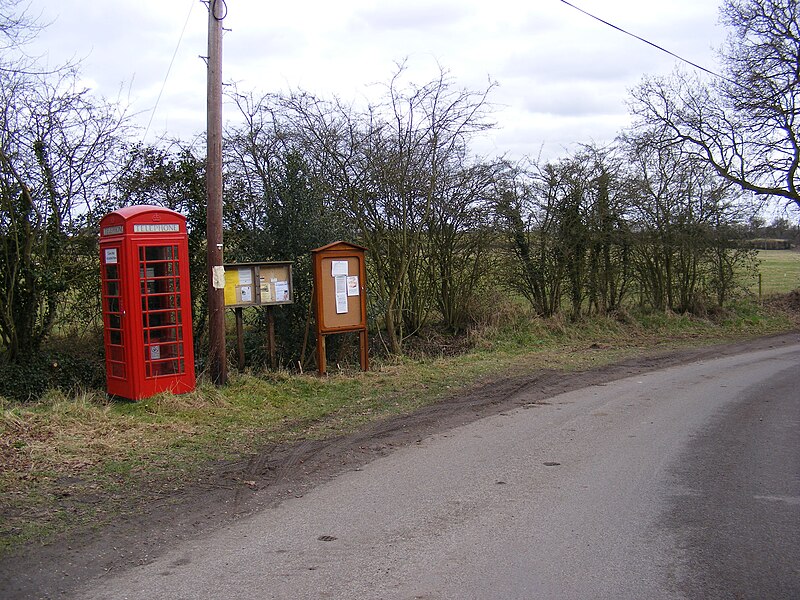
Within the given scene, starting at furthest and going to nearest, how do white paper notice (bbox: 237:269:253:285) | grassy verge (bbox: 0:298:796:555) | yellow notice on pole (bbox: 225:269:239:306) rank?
1. white paper notice (bbox: 237:269:253:285)
2. yellow notice on pole (bbox: 225:269:239:306)
3. grassy verge (bbox: 0:298:796:555)

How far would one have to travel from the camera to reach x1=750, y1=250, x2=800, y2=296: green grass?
26487 millimetres

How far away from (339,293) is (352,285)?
0.30 metres

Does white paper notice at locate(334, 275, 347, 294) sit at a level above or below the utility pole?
below

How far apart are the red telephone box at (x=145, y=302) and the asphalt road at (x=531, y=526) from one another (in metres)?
3.94

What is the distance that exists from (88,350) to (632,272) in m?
14.9

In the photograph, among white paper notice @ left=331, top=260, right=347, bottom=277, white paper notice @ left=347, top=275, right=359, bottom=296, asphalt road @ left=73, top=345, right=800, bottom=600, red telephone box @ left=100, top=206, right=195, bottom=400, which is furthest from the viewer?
white paper notice @ left=347, top=275, right=359, bottom=296

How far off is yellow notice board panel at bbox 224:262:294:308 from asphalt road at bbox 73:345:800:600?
446 centimetres

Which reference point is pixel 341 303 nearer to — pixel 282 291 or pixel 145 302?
pixel 282 291

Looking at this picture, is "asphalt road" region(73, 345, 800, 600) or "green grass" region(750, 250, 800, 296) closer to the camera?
"asphalt road" region(73, 345, 800, 600)

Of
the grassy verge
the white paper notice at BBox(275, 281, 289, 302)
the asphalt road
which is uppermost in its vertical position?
the white paper notice at BBox(275, 281, 289, 302)

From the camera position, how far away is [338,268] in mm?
12547

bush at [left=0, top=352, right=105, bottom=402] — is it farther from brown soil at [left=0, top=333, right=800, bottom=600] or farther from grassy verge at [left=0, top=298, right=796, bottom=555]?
brown soil at [left=0, top=333, right=800, bottom=600]

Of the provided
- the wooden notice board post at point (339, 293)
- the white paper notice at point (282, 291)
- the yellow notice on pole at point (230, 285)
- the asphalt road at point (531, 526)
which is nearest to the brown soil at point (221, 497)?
the asphalt road at point (531, 526)

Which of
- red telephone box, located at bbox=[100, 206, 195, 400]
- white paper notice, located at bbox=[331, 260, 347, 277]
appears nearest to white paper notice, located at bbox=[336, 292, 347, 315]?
white paper notice, located at bbox=[331, 260, 347, 277]
